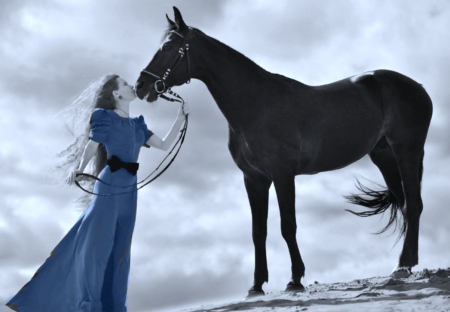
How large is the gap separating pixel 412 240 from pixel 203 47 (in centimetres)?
323

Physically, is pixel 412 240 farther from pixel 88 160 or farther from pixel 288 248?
pixel 88 160

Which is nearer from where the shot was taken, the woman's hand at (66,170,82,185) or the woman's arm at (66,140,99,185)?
the woman's hand at (66,170,82,185)

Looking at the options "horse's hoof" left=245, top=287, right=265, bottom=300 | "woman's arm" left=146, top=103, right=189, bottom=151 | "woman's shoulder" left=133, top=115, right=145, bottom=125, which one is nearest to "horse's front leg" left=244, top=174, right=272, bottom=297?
"horse's hoof" left=245, top=287, right=265, bottom=300

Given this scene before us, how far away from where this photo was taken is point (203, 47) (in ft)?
20.4

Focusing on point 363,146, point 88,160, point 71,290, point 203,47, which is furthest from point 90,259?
point 363,146

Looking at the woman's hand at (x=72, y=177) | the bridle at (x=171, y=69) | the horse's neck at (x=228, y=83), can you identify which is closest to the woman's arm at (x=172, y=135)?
the bridle at (x=171, y=69)

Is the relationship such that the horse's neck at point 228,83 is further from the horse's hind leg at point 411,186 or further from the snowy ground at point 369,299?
the horse's hind leg at point 411,186

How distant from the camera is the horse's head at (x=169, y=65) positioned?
19.4 feet

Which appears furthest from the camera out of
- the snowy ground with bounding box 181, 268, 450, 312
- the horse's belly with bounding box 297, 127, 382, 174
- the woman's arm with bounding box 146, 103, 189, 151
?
the horse's belly with bounding box 297, 127, 382, 174

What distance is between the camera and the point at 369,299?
203 inches

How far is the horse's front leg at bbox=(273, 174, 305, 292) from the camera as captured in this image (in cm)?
595

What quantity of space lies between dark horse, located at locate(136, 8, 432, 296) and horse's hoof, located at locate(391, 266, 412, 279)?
32mm

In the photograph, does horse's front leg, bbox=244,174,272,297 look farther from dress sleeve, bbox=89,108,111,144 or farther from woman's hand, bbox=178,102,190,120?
dress sleeve, bbox=89,108,111,144

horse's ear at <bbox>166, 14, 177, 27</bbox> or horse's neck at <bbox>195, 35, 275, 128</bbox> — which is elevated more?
horse's ear at <bbox>166, 14, 177, 27</bbox>
